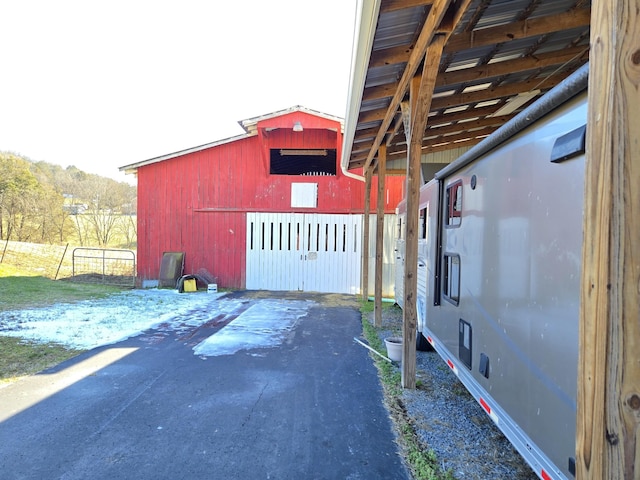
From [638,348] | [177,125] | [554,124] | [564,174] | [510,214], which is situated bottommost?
[638,348]

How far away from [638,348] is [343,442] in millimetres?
2555

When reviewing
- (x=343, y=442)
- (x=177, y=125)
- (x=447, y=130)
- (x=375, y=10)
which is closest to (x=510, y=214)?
(x=375, y=10)

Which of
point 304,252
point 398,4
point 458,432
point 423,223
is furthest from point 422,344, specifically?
point 304,252

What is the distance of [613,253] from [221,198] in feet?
37.2

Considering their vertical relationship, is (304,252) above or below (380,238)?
below

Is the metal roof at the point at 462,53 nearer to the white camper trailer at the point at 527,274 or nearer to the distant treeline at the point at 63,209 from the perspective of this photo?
the white camper trailer at the point at 527,274

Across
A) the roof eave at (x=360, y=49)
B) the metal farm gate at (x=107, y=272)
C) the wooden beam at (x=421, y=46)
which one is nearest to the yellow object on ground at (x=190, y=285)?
the metal farm gate at (x=107, y=272)

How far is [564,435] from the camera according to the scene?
1.66 metres

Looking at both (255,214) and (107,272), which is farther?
(107,272)

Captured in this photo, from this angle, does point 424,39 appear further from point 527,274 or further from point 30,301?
point 30,301

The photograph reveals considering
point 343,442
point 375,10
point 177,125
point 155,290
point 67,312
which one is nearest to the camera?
point 375,10

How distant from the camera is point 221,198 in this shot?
37.9 ft

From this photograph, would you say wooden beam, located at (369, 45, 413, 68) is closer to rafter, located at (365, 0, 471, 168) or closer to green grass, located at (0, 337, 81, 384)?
rafter, located at (365, 0, 471, 168)

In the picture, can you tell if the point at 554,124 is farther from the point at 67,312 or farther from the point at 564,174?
the point at 67,312
